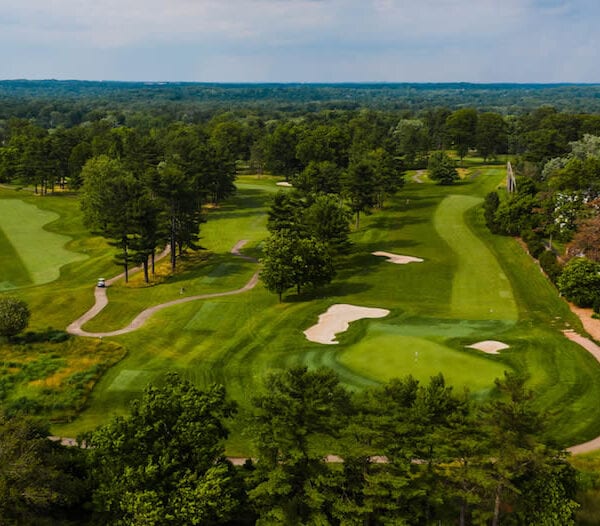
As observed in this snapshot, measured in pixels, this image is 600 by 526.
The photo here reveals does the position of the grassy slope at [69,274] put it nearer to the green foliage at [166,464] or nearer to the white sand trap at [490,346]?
the green foliage at [166,464]

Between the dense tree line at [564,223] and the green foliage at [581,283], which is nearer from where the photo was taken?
the green foliage at [581,283]

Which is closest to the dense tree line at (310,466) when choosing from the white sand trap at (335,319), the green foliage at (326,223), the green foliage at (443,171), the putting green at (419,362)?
Answer: the putting green at (419,362)

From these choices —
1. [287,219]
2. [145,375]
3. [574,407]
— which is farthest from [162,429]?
[287,219]

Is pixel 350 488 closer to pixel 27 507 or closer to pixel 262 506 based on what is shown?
pixel 262 506

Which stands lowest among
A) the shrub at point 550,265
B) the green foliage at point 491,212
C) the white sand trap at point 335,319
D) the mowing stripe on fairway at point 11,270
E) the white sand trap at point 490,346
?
the mowing stripe on fairway at point 11,270

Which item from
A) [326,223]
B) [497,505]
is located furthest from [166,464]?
[326,223]

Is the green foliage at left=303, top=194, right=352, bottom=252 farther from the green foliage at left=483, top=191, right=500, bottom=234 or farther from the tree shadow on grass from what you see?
the green foliage at left=483, top=191, right=500, bottom=234

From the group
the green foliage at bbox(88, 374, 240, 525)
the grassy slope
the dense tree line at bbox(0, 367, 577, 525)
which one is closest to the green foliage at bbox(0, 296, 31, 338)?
the grassy slope

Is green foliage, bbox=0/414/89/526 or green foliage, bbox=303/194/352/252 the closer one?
green foliage, bbox=0/414/89/526
